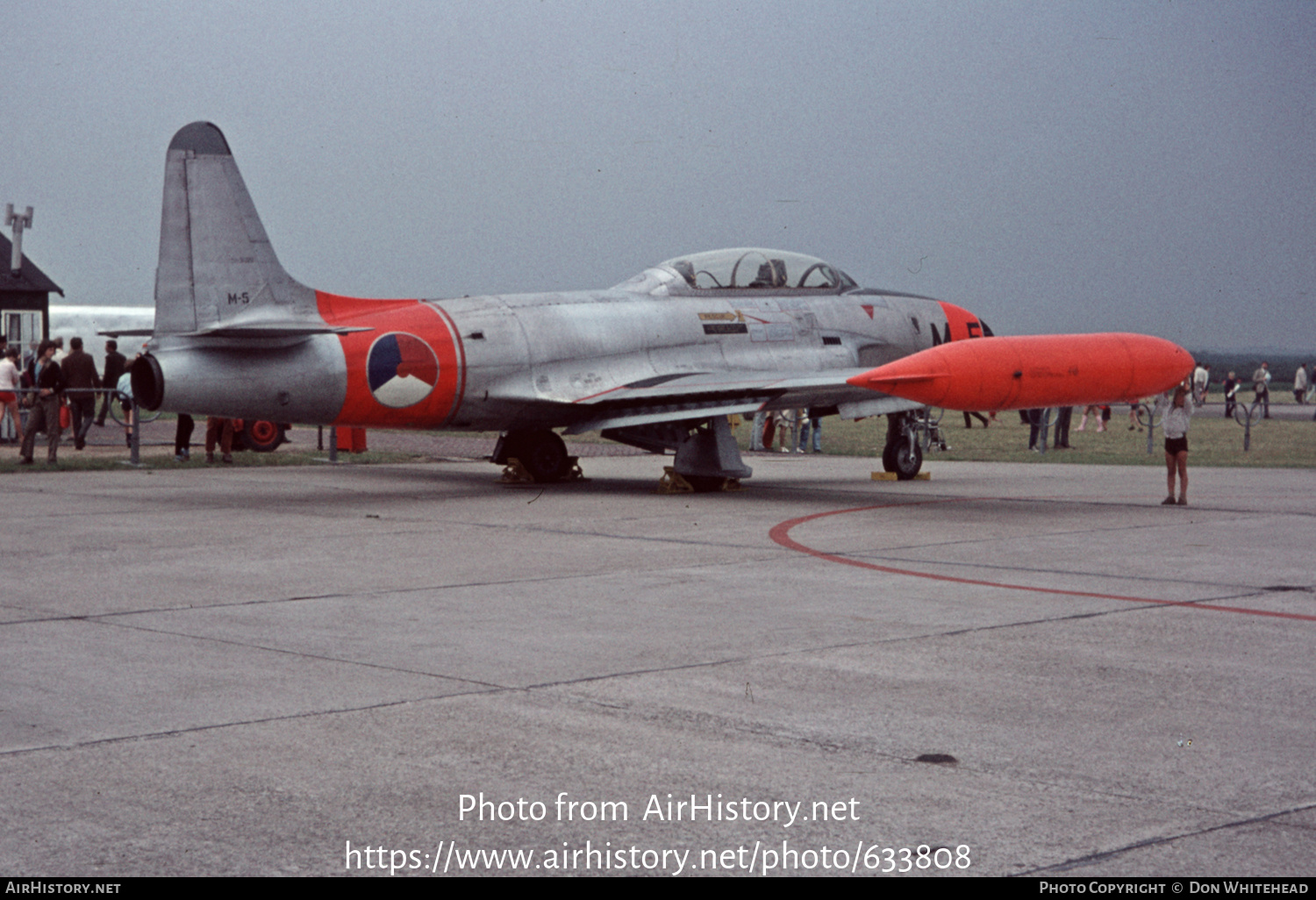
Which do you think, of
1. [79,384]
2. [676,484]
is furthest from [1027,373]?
[79,384]

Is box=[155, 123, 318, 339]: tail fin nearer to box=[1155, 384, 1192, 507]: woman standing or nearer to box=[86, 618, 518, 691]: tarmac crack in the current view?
box=[86, 618, 518, 691]: tarmac crack

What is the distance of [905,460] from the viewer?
69.0 ft

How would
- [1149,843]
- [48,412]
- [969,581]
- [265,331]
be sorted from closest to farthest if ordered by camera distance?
[1149,843], [969,581], [265,331], [48,412]

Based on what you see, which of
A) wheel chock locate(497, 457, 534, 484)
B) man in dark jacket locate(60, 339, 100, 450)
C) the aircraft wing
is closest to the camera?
the aircraft wing

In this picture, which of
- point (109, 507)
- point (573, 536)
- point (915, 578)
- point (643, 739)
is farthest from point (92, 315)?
point (643, 739)

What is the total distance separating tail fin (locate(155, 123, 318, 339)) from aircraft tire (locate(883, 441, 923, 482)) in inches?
354

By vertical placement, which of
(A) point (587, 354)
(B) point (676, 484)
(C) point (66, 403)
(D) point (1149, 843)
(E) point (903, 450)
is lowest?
(D) point (1149, 843)

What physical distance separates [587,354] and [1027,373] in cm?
598

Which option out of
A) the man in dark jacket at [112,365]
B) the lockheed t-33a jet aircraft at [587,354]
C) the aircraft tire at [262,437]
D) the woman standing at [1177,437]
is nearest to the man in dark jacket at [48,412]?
the aircraft tire at [262,437]

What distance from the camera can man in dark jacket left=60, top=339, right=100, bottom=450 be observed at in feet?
83.9

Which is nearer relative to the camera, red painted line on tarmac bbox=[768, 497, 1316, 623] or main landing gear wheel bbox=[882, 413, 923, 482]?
red painted line on tarmac bbox=[768, 497, 1316, 623]

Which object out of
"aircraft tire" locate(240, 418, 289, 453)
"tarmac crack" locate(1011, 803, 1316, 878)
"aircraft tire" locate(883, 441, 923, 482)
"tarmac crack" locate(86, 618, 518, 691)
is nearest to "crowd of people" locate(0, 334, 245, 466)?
"aircraft tire" locate(240, 418, 289, 453)

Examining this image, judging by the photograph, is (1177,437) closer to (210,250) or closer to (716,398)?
(716,398)

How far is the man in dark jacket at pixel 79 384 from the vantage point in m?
25.6
